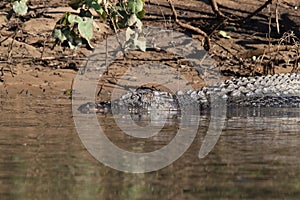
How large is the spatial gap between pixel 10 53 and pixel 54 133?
3.35 m

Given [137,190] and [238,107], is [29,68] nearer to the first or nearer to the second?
[238,107]

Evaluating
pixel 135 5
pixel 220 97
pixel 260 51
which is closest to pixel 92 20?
pixel 135 5

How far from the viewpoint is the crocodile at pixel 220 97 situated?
22.9 ft

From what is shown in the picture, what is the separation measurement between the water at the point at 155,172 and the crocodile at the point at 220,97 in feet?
3.93

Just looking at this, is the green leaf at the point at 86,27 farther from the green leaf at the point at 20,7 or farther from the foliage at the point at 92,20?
the green leaf at the point at 20,7

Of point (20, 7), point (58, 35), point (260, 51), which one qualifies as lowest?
point (58, 35)

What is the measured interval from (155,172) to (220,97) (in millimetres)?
4202

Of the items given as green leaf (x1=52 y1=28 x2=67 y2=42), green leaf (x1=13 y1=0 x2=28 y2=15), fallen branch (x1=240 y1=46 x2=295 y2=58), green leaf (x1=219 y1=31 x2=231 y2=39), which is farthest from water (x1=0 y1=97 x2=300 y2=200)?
green leaf (x1=219 y1=31 x2=231 y2=39)

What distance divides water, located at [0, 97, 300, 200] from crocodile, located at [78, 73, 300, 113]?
3.93ft

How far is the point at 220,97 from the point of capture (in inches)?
303

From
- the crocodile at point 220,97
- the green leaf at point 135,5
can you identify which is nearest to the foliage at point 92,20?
the green leaf at point 135,5

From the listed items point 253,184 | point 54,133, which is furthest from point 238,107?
point 253,184

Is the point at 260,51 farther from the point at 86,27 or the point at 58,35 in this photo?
the point at 86,27

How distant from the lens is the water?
3119 mm
